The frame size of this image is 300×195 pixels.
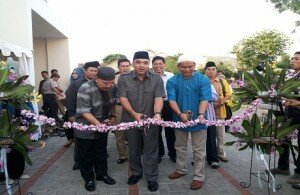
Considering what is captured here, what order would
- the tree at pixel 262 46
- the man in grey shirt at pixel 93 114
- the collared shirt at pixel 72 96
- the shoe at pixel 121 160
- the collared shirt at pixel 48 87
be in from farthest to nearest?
the tree at pixel 262 46, the collared shirt at pixel 48 87, the shoe at pixel 121 160, the collared shirt at pixel 72 96, the man in grey shirt at pixel 93 114

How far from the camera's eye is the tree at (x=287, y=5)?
53.3 feet

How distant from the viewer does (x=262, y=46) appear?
127 feet

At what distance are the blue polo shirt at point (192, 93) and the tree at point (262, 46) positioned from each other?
34726mm

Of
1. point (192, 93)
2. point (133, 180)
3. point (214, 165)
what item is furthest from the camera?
point (214, 165)

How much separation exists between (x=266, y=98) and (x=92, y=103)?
2.31 meters

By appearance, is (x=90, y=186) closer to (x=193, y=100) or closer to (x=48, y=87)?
(x=193, y=100)

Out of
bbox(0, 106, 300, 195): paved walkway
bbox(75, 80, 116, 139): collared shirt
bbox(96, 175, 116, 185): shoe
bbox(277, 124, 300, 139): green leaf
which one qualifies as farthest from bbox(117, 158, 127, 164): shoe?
bbox(277, 124, 300, 139): green leaf

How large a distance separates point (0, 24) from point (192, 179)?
7.32 metres

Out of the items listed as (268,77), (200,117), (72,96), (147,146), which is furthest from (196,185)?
(72,96)

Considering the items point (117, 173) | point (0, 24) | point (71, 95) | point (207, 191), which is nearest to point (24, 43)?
point (0, 24)

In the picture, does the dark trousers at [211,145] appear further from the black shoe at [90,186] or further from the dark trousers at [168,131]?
the black shoe at [90,186]

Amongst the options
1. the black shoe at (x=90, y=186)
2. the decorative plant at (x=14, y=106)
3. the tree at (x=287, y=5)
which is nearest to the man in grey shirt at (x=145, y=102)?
the black shoe at (x=90, y=186)

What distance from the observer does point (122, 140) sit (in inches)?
257

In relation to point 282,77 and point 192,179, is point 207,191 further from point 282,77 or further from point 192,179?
point 282,77
